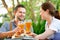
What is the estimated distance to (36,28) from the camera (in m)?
1.96

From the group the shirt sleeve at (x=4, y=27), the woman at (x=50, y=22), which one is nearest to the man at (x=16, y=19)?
the shirt sleeve at (x=4, y=27)

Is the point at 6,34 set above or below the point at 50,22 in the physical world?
below

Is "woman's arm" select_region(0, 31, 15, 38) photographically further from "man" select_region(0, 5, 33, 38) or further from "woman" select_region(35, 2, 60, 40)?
"woman" select_region(35, 2, 60, 40)

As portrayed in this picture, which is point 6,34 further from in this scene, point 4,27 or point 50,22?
point 50,22

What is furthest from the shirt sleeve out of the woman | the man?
the woman

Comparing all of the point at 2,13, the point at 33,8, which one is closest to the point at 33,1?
→ the point at 33,8

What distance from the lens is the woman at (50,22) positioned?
160 centimetres

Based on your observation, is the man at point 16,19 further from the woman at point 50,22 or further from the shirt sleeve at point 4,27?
the woman at point 50,22

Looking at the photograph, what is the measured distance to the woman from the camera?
1.60 meters

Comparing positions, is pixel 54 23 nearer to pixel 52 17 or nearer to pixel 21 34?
pixel 52 17

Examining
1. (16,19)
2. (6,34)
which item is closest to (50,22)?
(16,19)

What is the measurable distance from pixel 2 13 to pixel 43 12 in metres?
0.57

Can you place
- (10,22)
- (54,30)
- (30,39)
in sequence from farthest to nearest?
(10,22) < (30,39) < (54,30)

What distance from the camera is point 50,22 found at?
173cm
